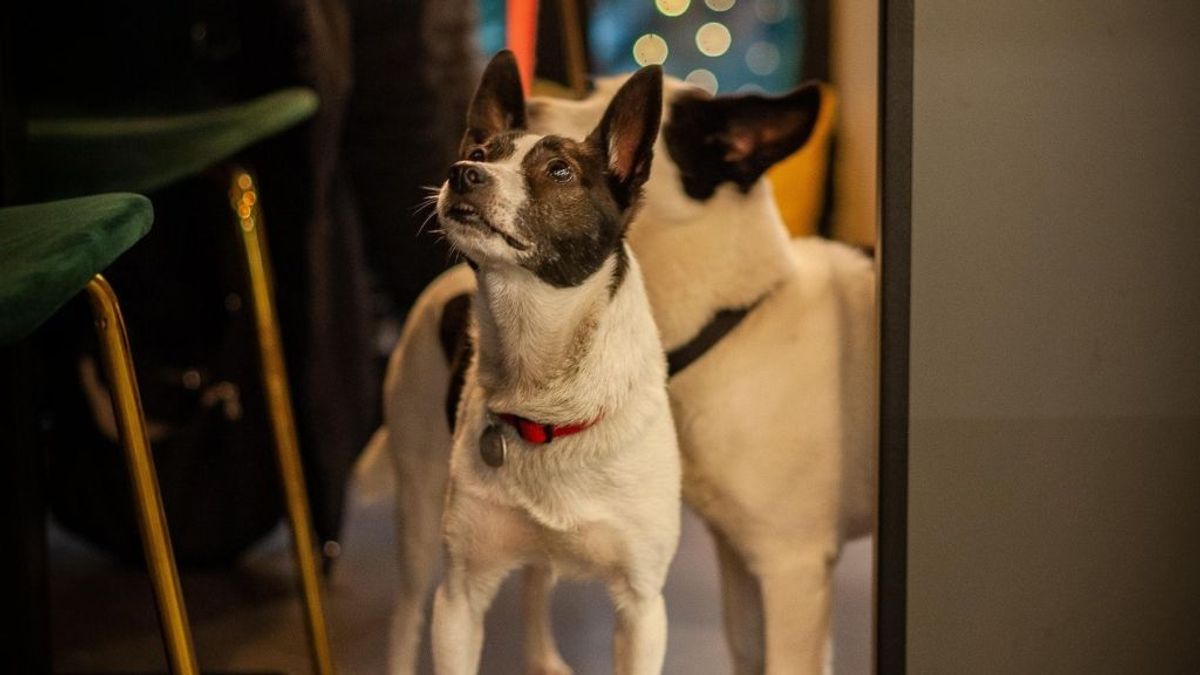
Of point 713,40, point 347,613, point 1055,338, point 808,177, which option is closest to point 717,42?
point 713,40

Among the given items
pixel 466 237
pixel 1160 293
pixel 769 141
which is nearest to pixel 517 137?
pixel 466 237

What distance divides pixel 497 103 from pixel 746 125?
0.64 ft

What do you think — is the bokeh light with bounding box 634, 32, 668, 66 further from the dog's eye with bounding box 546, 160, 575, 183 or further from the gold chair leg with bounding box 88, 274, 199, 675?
the gold chair leg with bounding box 88, 274, 199, 675

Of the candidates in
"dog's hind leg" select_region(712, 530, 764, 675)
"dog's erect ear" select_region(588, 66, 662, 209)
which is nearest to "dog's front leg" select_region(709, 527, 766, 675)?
"dog's hind leg" select_region(712, 530, 764, 675)

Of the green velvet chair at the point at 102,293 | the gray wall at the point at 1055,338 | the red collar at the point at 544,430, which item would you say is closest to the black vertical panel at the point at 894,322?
the gray wall at the point at 1055,338

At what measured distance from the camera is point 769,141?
1066 millimetres

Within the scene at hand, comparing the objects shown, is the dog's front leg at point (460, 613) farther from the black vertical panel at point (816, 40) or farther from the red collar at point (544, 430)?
the black vertical panel at point (816, 40)

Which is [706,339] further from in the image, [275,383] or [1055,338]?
[275,383]

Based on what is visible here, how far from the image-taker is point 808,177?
1.10 m

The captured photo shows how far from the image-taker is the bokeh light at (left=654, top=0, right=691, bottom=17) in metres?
1.12

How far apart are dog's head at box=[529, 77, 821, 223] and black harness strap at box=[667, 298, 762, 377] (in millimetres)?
95

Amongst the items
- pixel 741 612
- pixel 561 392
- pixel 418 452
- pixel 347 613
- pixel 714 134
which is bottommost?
pixel 347 613

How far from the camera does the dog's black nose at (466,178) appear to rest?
2.90 ft

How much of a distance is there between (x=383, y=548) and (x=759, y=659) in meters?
0.40
